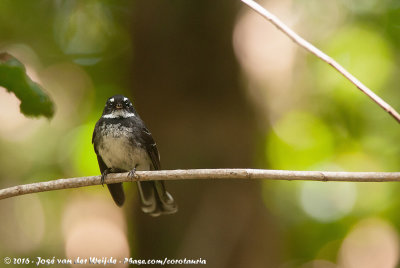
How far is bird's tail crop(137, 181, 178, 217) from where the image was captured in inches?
184

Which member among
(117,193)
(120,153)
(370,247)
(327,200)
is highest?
(120,153)

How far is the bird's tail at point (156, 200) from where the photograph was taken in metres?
4.67

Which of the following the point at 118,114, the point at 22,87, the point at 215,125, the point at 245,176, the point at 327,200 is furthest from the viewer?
the point at 327,200

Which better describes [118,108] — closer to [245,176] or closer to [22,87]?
[245,176]

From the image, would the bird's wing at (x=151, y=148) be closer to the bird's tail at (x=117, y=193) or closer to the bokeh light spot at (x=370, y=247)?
the bird's tail at (x=117, y=193)

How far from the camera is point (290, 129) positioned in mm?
7734

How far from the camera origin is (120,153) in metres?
4.43

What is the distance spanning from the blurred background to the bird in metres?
0.68

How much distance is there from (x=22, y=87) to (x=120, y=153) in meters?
2.17

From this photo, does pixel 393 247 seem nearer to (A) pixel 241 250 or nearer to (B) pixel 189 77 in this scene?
(A) pixel 241 250

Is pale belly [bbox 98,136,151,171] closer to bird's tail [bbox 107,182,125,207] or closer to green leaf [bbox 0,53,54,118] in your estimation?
bird's tail [bbox 107,182,125,207]

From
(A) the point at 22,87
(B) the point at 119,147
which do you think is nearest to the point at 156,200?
(B) the point at 119,147

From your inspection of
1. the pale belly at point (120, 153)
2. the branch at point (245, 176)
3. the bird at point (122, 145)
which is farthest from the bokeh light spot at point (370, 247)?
the branch at point (245, 176)

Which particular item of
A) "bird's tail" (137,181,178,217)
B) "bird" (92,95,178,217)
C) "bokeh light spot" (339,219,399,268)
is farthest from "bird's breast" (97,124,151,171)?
"bokeh light spot" (339,219,399,268)
